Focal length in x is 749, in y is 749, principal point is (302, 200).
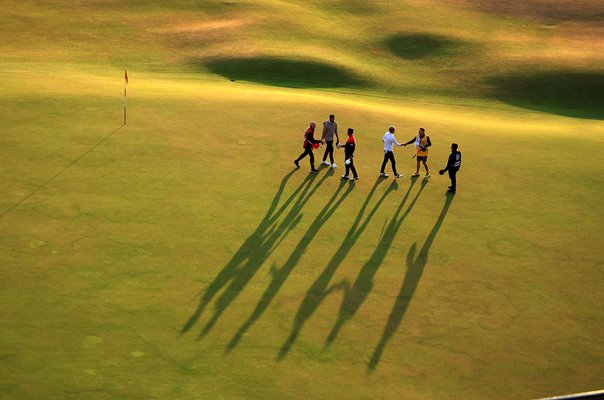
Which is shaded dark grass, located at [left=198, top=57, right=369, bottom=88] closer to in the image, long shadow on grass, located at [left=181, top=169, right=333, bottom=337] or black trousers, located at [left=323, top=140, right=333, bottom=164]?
black trousers, located at [left=323, top=140, right=333, bottom=164]

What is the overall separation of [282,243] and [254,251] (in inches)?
35.9

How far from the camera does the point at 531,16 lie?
175ft

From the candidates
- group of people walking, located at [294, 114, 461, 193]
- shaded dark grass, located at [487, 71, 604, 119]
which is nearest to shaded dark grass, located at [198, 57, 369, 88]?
shaded dark grass, located at [487, 71, 604, 119]

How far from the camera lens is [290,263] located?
18.6m

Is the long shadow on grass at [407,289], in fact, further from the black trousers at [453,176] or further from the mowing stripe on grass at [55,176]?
the mowing stripe on grass at [55,176]

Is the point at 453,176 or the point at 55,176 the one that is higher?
the point at 453,176

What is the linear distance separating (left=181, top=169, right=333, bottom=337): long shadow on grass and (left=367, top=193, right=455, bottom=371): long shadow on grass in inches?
135

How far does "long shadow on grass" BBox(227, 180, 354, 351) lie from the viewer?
1580 cm

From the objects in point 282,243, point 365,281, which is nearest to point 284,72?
point 282,243

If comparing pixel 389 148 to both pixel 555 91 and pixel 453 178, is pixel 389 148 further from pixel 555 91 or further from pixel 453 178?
pixel 555 91

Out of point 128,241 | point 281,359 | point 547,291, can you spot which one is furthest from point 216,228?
point 547,291

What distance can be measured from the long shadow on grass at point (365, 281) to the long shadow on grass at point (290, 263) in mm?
1598

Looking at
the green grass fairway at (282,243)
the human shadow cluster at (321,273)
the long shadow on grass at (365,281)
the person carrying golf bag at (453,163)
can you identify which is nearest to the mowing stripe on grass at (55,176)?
the green grass fairway at (282,243)

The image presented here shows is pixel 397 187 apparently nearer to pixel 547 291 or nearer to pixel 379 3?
pixel 547 291
